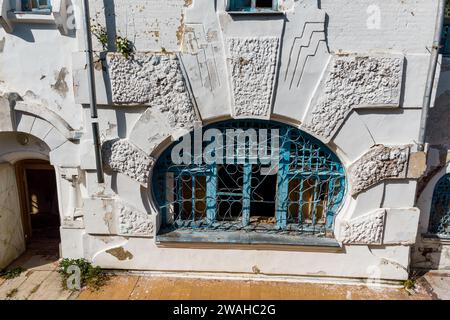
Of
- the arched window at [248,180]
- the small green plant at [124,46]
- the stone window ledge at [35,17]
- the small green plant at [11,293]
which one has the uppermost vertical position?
the stone window ledge at [35,17]

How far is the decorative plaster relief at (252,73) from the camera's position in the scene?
10.8ft

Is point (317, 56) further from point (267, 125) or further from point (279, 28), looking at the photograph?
point (267, 125)

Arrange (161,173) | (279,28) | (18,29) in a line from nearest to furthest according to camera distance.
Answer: (279,28), (18,29), (161,173)

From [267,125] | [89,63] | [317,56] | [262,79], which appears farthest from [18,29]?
[317,56]

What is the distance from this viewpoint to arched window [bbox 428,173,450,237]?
397 centimetres

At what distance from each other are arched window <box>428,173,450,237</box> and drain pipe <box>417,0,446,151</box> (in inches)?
34.8

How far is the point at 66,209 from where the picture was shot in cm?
404

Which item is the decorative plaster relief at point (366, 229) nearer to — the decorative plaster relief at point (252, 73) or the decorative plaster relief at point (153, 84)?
the decorative plaster relief at point (252, 73)

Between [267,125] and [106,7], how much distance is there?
2.25 metres

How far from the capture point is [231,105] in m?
3.49

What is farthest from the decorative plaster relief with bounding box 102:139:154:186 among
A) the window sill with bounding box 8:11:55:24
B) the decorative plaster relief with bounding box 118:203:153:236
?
the window sill with bounding box 8:11:55:24

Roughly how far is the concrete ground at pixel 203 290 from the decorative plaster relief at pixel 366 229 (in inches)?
25.3

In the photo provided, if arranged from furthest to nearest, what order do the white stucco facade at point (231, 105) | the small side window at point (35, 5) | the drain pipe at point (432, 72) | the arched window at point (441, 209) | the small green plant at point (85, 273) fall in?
the arched window at point (441, 209) → the small green plant at point (85, 273) → the small side window at point (35, 5) → the white stucco facade at point (231, 105) → the drain pipe at point (432, 72)

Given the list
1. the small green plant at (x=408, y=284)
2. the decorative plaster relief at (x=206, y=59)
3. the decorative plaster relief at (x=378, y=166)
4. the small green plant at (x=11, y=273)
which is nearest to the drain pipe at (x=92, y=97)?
the decorative plaster relief at (x=206, y=59)
